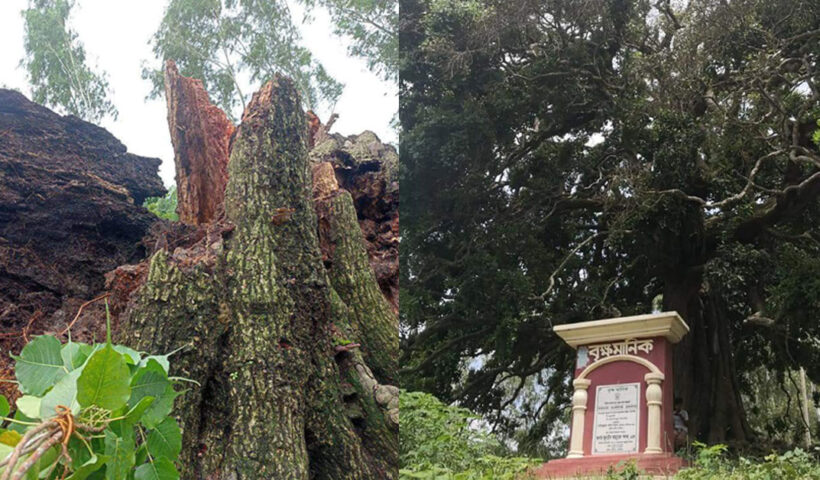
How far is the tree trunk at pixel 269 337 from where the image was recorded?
1.80 meters

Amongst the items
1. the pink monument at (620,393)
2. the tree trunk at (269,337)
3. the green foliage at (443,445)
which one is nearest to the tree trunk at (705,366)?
the pink monument at (620,393)

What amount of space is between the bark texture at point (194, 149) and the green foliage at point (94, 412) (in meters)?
2.69

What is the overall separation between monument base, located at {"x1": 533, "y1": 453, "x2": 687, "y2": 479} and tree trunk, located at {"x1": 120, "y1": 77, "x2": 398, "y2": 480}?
2.03m

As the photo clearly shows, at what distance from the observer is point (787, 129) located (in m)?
5.97

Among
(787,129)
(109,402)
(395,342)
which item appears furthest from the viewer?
(787,129)

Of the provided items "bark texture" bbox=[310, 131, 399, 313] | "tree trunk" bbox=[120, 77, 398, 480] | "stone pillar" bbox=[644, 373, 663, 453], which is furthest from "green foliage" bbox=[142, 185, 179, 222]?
"stone pillar" bbox=[644, 373, 663, 453]

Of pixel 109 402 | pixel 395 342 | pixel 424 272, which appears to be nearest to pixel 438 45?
pixel 424 272

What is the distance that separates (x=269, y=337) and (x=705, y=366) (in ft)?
19.0

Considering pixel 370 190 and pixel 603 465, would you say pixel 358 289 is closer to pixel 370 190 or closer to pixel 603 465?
pixel 370 190

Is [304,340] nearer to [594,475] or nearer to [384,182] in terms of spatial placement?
[384,182]

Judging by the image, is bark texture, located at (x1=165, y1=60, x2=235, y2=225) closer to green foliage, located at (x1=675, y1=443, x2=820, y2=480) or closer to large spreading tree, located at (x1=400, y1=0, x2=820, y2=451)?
green foliage, located at (x1=675, y1=443, x2=820, y2=480)

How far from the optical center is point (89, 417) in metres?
0.42

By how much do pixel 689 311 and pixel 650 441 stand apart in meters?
3.02

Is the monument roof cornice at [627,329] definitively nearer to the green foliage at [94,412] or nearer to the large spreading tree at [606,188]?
the large spreading tree at [606,188]
